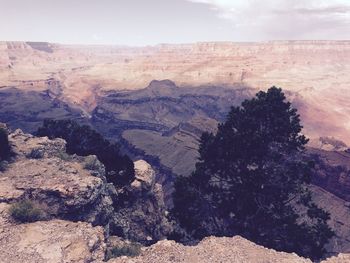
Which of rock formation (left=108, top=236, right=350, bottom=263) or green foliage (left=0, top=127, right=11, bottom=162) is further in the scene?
green foliage (left=0, top=127, right=11, bottom=162)

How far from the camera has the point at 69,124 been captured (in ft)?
195

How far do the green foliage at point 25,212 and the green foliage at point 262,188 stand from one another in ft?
50.3

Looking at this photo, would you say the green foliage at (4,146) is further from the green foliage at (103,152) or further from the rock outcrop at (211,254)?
the rock outcrop at (211,254)

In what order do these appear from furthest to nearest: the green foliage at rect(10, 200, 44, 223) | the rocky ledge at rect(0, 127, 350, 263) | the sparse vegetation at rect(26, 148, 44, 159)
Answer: the sparse vegetation at rect(26, 148, 44, 159) < the green foliage at rect(10, 200, 44, 223) < the rocky ledge at rect(0, 127, 350, 263)

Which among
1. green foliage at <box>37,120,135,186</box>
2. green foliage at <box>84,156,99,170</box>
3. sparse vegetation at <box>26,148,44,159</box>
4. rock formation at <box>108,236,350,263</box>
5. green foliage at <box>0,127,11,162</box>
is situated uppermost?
green foliage at <box>0,127,11,162</box>

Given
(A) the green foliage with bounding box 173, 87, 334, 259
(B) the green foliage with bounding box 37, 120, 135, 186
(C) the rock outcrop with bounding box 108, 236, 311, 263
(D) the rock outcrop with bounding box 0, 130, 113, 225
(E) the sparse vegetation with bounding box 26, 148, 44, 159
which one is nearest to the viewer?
(C) the rock outcrop with bounding box 108, 236, 311, 263

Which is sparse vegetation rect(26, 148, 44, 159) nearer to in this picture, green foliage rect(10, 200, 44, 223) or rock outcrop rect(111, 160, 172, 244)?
rock outcrop rect(111, 160, 172, 244)

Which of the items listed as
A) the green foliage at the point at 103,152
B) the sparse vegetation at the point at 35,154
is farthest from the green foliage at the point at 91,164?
the green foliage at the point at 103,152

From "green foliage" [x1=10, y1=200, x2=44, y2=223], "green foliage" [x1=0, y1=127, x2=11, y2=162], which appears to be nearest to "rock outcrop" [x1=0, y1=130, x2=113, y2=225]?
"green foliage" [x1=0, y1=127, x2=11, y2=162]

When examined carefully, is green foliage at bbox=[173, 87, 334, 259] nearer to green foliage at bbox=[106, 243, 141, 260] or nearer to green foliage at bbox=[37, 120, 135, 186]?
green foliage at bbox=[106, 243, 141, 260]

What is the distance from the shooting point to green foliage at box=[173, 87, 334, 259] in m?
39.0

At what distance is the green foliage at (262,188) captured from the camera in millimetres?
39031

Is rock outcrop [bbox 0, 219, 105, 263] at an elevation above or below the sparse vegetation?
below

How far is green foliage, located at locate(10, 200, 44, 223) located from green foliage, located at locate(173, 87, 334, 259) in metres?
15.3
